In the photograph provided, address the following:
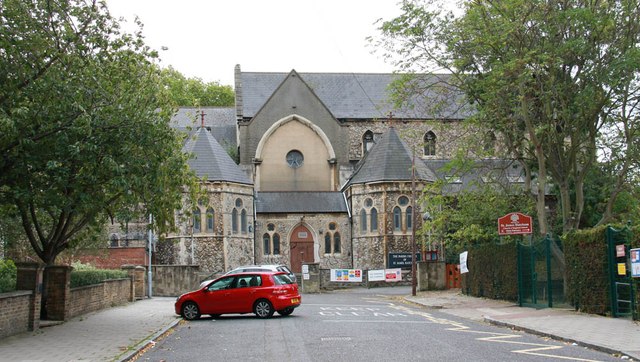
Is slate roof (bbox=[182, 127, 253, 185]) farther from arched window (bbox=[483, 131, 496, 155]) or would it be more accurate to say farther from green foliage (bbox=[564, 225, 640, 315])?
green foliage (bbox=[564, 225, 640, 315])

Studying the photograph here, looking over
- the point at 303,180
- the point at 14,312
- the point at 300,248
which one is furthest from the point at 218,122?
the point at 14,312

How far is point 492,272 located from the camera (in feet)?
92.0

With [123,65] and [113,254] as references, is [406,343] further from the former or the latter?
[113,254]

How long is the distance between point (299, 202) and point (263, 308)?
94.4 feet

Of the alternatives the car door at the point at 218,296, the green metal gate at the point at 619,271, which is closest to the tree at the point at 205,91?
the car door at the point at 218,296

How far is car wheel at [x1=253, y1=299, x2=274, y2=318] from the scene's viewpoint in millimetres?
21312

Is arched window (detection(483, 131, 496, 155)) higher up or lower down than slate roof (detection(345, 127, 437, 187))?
lower down

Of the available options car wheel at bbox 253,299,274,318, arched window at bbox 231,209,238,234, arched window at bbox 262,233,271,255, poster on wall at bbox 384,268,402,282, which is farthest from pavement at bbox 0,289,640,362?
arched window at bbox 262,233,271,255

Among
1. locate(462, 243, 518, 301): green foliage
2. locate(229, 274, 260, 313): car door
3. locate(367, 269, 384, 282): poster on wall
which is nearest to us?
locate(229, 274, 260, 313): car door

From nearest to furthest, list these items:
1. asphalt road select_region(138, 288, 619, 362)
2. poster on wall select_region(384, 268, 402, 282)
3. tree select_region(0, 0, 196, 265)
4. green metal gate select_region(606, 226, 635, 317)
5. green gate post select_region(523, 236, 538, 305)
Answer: asphalt road select_region(138, 288, 619, 362) → tree select_region(0, 0, 196, 265) → green metal gate select_region(606, 226, 635, 317) → green gate post select_region(523, 236, 538, 305) → poster on wall select_region(384, 268, 402, 282)

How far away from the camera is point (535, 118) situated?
27.5 meters

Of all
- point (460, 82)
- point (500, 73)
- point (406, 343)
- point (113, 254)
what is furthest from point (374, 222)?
point (406, 343)

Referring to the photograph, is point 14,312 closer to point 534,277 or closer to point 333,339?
point 333,339

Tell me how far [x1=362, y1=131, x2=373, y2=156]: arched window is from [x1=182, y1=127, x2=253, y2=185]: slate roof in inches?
425
